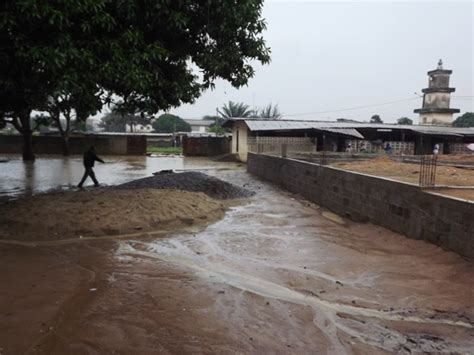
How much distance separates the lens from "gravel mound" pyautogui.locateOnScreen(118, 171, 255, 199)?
1445 cm

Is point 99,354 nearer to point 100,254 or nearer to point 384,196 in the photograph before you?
point 100,254

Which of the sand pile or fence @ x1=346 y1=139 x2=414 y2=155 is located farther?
fence @ x1=346 y1=139 x2=414 y2=155

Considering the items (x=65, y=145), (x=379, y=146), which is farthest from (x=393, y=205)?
(x=65, y=145)

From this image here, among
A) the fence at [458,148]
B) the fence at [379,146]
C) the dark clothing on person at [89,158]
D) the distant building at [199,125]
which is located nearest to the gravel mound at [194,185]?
the dark clothing on person at [89,158]

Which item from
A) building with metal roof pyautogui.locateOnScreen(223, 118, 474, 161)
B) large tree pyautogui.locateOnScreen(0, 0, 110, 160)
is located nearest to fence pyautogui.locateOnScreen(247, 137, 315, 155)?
building with metal roof pyautogui.locateOnScreen(223, 118, 474, 161)

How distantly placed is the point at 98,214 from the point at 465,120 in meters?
55.2

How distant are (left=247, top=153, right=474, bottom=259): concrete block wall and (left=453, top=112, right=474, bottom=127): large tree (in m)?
46.0

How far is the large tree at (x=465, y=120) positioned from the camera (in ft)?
173

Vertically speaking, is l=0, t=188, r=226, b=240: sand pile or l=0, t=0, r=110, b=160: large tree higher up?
l=0, t=0, r=110, b=160: large tree

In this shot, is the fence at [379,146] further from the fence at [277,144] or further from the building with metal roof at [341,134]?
the fence at [277,144]

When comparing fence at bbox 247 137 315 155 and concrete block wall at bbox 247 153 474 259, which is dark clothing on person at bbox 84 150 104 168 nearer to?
concrete block wall at bbox 247 153 474 259

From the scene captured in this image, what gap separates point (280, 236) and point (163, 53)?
4443 millimetres

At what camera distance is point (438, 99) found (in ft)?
140

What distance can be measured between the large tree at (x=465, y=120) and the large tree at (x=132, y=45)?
51188 millimetres
